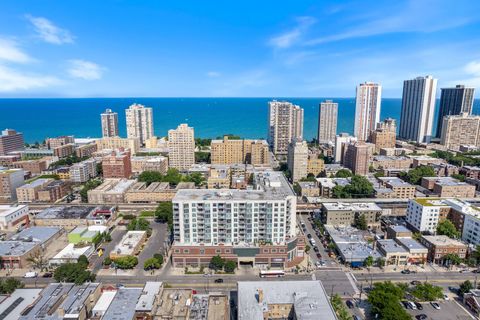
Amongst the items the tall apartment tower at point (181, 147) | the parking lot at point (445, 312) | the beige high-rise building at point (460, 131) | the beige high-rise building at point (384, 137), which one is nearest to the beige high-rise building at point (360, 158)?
the beige high-rise building at point (384, 137)

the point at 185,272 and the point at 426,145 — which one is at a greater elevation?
the point at 426,145

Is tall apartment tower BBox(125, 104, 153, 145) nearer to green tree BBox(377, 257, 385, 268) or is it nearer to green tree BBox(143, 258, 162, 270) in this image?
green tree BBox(143, 258, 162, 270)

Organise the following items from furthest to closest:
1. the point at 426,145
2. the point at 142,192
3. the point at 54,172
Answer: the point at 426,145
the point at 54,172
the point at 142,192

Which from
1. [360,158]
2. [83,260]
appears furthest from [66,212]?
[360,158]

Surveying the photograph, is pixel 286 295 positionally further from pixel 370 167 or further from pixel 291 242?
pixel 370 167

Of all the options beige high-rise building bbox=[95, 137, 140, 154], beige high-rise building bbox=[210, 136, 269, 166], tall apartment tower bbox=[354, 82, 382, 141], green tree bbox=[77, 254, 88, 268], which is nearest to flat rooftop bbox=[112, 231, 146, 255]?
green tree bbox=[77, 254, 88, 268]

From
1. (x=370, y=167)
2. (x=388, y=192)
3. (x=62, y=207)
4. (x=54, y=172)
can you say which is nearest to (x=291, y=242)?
(x=388, y=192)
